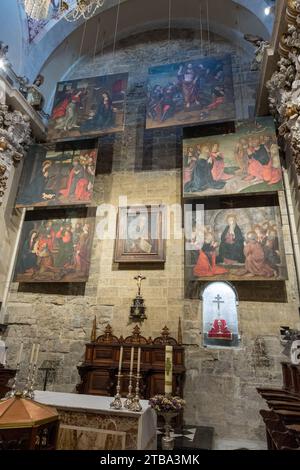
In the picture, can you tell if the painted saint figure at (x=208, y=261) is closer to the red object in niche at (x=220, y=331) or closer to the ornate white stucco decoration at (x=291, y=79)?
the red object in niche at (x=220, y=331)

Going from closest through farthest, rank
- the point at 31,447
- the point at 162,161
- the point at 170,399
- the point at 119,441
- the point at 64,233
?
the point at 31,447
the point at 119,441
the point at 170,399
the point at 64,233
the point at 162,161

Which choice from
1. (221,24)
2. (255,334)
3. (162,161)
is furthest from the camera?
(221,24)

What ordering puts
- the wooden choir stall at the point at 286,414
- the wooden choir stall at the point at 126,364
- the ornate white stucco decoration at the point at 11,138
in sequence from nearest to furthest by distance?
the wooden choir stall at the point at 286,414 < the wooden choir stall at the point at 126,364 < the ornate white stucco decoration at the point at 11,138

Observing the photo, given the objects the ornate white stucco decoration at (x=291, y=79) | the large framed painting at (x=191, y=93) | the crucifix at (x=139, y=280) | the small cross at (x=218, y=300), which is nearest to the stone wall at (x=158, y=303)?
the crucifix at (x=139, y=280)

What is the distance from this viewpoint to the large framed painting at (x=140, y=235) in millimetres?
6578

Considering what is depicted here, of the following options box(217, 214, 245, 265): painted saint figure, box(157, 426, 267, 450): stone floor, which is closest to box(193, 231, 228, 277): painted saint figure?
box(217, 214, 245, 265): painted saint figure

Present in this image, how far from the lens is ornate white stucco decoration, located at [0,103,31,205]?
6676mm

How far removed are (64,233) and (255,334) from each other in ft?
15.6

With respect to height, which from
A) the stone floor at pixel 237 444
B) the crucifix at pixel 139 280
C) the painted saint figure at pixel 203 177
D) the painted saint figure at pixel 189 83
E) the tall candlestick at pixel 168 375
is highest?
the painted saint figure at pixel 189 83

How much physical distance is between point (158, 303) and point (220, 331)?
139cm

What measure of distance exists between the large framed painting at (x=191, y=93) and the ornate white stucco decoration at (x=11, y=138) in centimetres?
312

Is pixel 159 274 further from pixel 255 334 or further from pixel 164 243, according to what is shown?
pixel 255 334

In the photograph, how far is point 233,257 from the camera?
19.1 ft

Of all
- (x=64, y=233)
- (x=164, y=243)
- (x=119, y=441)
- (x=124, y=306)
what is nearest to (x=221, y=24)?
(x=164, y=243)
